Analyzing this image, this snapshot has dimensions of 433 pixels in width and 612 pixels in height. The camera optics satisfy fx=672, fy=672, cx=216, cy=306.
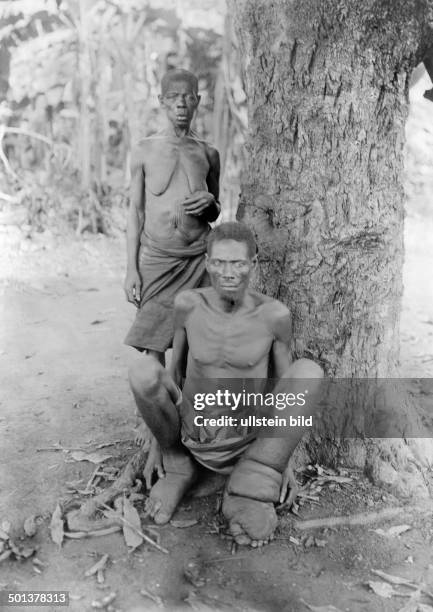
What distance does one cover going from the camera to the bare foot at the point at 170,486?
8.48 feet

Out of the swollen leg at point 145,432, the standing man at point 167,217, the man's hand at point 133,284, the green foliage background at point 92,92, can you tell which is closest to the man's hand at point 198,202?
the standing man at point 167,217

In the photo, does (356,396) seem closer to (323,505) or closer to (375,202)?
(323,505)

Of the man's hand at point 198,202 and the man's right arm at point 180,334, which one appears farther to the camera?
the man's hand at point 198,202

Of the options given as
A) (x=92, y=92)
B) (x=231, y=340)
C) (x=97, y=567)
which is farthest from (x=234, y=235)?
(x=92, y=92)

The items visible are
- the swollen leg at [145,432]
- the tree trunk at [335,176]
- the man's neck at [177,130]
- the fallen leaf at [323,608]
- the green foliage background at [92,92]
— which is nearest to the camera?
the fallen leaf at [323,608]

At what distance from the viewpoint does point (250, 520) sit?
8.09 ft

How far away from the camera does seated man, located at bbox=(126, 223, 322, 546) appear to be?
2.45 meters

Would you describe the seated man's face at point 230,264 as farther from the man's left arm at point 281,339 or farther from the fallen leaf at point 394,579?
the fallen leaf at point 394,579

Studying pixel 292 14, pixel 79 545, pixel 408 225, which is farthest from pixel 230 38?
pixel 79 545

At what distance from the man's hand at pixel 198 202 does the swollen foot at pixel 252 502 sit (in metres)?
1.04

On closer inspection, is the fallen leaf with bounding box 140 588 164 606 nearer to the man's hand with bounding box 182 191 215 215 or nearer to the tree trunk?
the tree trunk

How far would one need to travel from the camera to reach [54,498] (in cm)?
279

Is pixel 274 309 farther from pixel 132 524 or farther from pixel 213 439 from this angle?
pixel 132 524

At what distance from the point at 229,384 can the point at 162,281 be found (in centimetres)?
62
